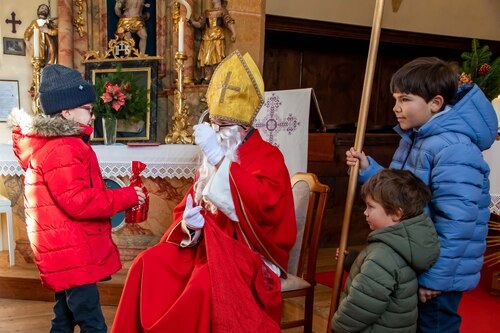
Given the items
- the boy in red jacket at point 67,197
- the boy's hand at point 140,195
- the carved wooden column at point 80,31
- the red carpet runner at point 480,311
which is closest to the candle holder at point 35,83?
the carved wooden column at point 80,31

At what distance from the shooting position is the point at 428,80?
1727 millimetres

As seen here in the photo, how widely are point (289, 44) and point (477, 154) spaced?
16.2 ft

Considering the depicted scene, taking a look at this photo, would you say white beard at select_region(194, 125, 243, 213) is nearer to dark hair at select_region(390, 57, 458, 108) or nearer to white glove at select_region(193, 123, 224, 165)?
white glove at select_region(193, 123, 224, 165)

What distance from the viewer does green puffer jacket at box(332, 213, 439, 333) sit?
1.63 metres

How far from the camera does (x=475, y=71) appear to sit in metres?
3.35

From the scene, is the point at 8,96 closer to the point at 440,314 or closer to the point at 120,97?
the point at 120,97

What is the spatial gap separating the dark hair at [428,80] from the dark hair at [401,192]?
1.02ft

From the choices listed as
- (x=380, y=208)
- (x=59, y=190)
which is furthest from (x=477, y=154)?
(x=59, y=190)

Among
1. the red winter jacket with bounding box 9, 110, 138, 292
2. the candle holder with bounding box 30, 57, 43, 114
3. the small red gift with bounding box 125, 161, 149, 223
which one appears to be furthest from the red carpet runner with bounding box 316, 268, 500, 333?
the candle holder with bounding box 30, 57, 43, 114

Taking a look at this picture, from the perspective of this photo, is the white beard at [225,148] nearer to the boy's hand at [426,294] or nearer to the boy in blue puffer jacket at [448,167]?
the boy in blue puffer jacket at [448,167]

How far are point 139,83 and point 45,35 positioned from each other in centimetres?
103

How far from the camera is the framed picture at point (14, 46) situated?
4461 mm

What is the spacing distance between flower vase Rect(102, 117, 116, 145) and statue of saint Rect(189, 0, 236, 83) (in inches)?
39.0

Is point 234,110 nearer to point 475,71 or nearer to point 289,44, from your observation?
point 475,71
